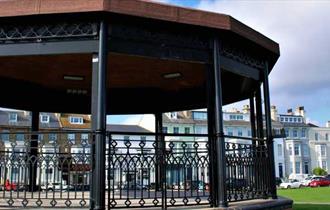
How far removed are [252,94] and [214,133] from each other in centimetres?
426

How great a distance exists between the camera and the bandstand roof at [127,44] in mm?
7074

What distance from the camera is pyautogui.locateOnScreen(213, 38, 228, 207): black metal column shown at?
741 centimetres

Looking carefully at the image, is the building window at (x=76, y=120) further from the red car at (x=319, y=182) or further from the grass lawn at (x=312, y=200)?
the grass lawn at (x=312, y=200)

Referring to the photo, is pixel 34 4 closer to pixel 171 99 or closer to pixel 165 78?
pixel 165 78

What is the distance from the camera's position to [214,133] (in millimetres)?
7746

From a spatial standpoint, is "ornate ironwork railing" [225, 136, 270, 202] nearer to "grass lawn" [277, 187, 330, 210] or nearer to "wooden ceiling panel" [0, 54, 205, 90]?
"wooden ceiling panel" [0, 54, 205, 90]

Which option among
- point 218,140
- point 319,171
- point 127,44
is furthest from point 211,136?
point 319,171

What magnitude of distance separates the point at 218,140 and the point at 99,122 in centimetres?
217

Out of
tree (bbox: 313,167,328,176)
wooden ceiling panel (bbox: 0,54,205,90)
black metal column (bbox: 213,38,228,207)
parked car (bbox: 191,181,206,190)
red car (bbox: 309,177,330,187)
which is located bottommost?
red car (bbox: 309,177,330,187)

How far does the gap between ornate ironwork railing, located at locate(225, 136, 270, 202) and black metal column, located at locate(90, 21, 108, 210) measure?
248cm

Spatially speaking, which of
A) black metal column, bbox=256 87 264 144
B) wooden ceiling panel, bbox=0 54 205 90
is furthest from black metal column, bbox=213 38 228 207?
black metal column, bbox=256 87 264 144

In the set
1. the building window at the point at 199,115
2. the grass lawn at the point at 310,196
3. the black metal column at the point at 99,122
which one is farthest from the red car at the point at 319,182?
the black metal column at the point at 99,122

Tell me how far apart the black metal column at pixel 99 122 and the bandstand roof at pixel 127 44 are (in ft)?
0.66

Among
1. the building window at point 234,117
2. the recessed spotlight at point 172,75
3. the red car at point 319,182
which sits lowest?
the red car at point 319,182
